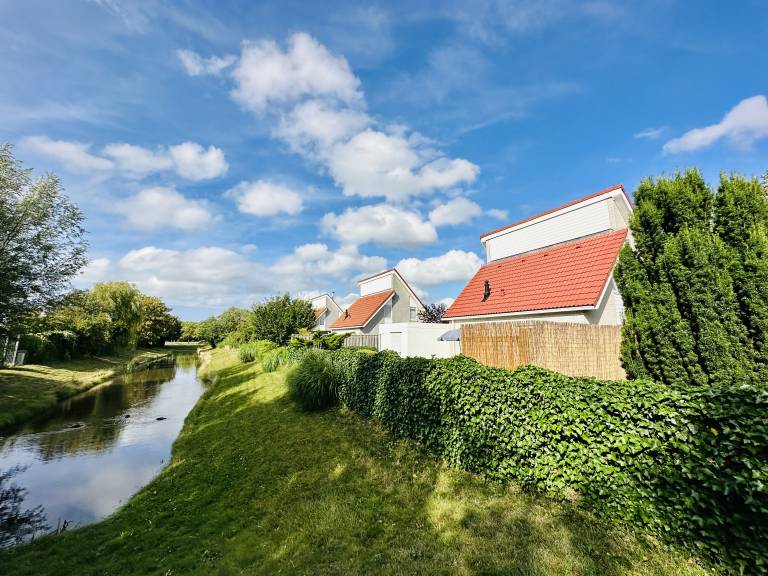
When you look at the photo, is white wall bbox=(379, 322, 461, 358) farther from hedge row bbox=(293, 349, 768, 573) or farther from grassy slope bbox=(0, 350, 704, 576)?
hedge row bbox=(293, 349, 768, 573)

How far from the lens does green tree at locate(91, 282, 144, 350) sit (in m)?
40.9

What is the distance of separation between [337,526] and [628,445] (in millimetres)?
4289

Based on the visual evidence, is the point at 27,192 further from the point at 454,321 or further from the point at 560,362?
the point at 560,362

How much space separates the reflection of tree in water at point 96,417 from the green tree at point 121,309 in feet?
59.8

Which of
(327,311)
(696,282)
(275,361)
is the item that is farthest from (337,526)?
(327,311)

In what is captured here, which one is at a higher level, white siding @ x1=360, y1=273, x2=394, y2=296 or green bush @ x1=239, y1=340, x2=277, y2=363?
white siding @ x1=360, y1=273, x2=394, y2=296

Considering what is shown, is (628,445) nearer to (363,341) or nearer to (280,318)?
(363,341)

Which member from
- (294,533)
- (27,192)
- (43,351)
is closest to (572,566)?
(294,533)

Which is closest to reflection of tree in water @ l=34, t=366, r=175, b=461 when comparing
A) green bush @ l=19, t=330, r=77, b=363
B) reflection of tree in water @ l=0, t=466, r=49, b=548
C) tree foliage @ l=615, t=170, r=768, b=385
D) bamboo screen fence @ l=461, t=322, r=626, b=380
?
reflection of tree in water @ l=0, t=466, r=49, b=548

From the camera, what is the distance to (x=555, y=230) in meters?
17.3

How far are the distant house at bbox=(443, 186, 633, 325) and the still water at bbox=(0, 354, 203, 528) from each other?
13.8m

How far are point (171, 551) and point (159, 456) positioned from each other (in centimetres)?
704

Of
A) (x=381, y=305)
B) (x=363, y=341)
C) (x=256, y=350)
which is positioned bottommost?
(x=256, y=350)

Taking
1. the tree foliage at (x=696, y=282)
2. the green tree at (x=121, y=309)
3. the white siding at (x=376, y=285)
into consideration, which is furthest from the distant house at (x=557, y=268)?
the green tree at (x=121, y=309)
